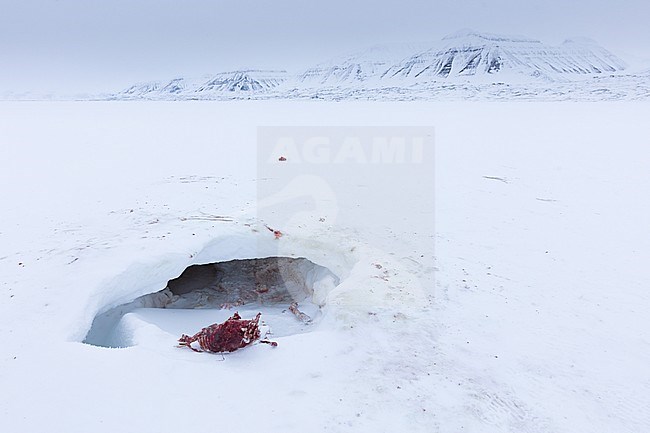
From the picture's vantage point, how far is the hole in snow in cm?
426

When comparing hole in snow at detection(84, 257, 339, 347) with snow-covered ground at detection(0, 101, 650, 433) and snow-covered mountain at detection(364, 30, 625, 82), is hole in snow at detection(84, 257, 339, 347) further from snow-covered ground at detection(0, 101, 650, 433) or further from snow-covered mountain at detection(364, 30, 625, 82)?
snow-covered mountain at detection(364, 30, 625, 82)

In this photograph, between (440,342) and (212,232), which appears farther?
(212,232)

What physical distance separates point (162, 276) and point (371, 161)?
7.54 m

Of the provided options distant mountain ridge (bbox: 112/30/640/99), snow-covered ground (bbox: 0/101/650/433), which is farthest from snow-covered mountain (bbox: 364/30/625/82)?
snow-covered ground (bbox: 0/101/650/433)

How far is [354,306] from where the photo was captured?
403 centimetres

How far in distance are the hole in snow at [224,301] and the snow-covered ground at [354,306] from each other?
4.1 inches

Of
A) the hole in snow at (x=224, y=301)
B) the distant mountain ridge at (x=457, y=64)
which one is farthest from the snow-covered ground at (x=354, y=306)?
the distant mountain ridge at (x=457, y=64)

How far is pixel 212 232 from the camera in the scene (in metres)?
5.69

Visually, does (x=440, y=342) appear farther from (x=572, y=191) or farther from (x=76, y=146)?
(x=76, y=146)

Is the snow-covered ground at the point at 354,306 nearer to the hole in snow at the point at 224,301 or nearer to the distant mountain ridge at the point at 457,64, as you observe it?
the hole in snow at the point at 224,301

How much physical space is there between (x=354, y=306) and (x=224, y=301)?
2786 millimetres

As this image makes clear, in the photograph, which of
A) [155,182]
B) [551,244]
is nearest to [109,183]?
[155,182]

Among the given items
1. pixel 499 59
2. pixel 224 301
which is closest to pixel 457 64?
pixel 499 59

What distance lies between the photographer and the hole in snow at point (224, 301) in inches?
168
